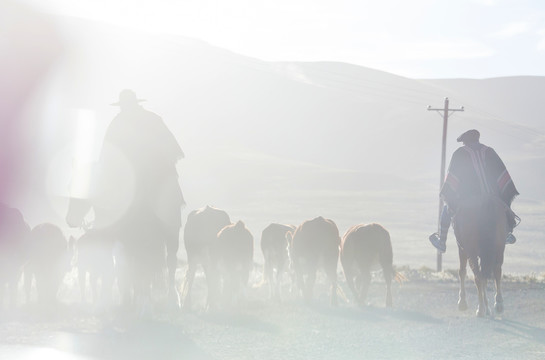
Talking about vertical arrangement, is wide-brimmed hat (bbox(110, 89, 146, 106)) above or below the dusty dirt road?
above

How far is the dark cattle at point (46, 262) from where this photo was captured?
46.6 ft

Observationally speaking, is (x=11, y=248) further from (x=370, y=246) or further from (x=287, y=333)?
(x=370, y=246)

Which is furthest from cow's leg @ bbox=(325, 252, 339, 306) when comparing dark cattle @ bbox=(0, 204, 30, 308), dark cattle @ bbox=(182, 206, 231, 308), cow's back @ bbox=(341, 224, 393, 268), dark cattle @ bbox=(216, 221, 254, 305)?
dark cattle @ bbox=(0, 204, 30, 308)

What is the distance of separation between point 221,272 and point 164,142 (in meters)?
2.78

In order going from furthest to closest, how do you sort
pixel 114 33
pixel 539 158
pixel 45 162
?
pixel 114 33
pixel 539 158
pixel 45 162

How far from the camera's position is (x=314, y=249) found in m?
15.3

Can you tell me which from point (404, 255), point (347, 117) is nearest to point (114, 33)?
point (347, 117)

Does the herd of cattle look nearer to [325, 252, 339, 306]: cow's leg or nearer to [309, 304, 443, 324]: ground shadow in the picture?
[325, 252, 339, 306]: cow's leg

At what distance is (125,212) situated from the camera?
38.8ft

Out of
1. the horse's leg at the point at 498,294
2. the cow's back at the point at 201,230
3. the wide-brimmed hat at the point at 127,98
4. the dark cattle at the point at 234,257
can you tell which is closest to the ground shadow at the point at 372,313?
the horse's leg at the point at 498,294

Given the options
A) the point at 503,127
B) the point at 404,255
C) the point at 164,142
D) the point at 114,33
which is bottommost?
the point at 404,255

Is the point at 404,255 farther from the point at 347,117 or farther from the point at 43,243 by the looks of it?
the point at 347,117

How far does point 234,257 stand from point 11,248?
3.46m

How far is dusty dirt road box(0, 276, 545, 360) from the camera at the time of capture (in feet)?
29.7
